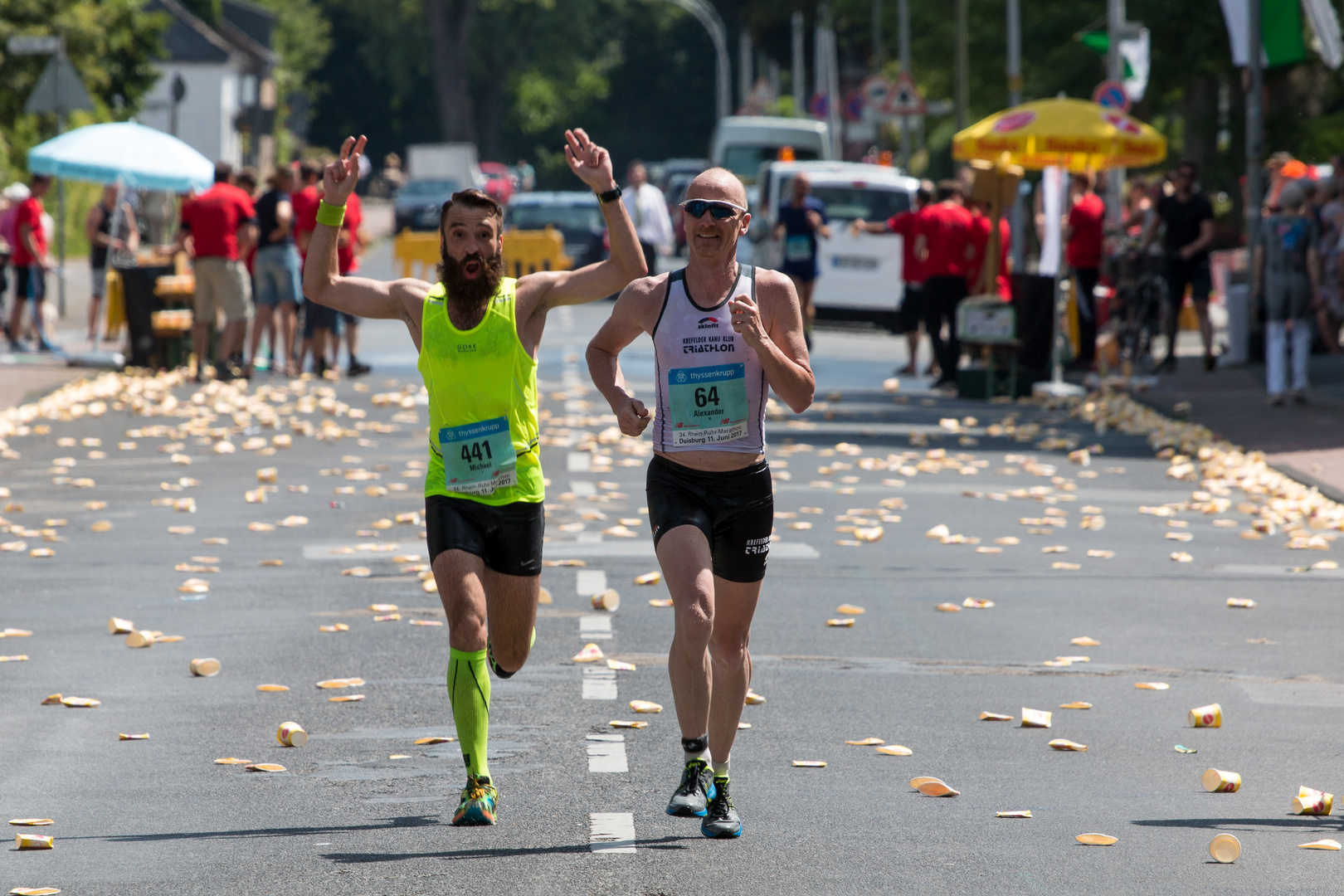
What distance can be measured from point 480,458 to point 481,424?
3.9 inches

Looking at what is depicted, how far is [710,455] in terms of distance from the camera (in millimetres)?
6020

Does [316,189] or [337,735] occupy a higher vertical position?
[316,189]

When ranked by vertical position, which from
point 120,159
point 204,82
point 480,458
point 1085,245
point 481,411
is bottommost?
point 480,458

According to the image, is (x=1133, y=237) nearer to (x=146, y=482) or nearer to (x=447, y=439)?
(x=146, y=482)

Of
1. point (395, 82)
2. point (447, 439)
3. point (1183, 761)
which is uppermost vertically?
point (395, 82)

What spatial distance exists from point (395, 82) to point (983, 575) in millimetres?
89351

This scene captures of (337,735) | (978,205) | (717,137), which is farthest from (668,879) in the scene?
(717,137)

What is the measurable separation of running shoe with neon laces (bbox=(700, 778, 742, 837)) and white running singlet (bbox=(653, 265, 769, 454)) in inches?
38.0

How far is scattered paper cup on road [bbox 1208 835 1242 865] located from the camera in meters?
5.71

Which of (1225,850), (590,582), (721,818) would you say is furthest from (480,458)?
(590,582)

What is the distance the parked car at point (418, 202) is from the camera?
58438mm

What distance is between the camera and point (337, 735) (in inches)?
284

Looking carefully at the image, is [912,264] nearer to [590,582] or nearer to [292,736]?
[590,582]

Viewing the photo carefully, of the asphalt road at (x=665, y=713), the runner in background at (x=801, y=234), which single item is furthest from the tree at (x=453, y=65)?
the asphalt road at (x=665, y=713)
